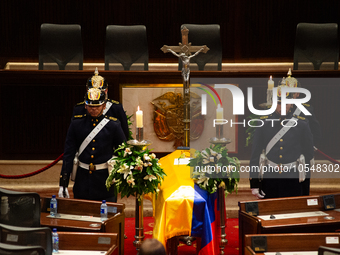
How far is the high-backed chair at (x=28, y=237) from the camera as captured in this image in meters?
1.96

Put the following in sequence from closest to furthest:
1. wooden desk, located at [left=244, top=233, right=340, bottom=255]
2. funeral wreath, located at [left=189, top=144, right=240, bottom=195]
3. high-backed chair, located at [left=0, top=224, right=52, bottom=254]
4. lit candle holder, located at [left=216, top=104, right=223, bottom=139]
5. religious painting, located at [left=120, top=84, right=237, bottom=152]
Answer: high-backed chair, located at [left=0, top=224, right=52, bottom=254]
wooden desk, located at [left=244, top=233, right=340, bottom=255]
funeral wreath, located at [left=189, top=144, right=240, bottom=195]
lit candle holder, located at [left=216, top=104, right=223, bottom=139]
religious painting, located at [left=120, top=84, right=237, bottom=152]

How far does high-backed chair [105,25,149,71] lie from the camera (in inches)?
213

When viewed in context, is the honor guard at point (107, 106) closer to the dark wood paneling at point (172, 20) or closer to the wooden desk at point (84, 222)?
the wooden desk at point (84, 222)

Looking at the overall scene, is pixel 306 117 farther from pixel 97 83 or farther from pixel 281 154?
pixel 97 83

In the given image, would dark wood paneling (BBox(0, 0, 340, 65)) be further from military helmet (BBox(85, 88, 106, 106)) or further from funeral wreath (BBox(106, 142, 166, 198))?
funeral wreath (BBox(106, 142, 166, 198))

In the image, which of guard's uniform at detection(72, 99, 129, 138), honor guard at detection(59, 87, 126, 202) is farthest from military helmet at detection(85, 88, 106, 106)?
guard's uniform at detection(72, 99, 129, 138)

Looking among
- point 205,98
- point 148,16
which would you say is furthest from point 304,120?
point 148,16

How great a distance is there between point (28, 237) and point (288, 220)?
1807 mm

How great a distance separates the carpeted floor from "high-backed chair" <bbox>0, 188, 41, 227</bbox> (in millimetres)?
1419

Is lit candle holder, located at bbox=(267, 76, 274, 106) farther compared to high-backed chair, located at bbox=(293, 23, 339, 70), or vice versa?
high-backed chair, located at bbox=(293, 23, 339, 70)

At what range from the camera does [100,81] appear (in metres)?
3.64

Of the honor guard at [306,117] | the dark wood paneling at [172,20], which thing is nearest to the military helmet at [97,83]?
the honor guard at [306,117]

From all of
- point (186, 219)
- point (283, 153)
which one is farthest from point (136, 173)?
point (283, 153)

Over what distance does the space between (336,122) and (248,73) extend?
112 cm
